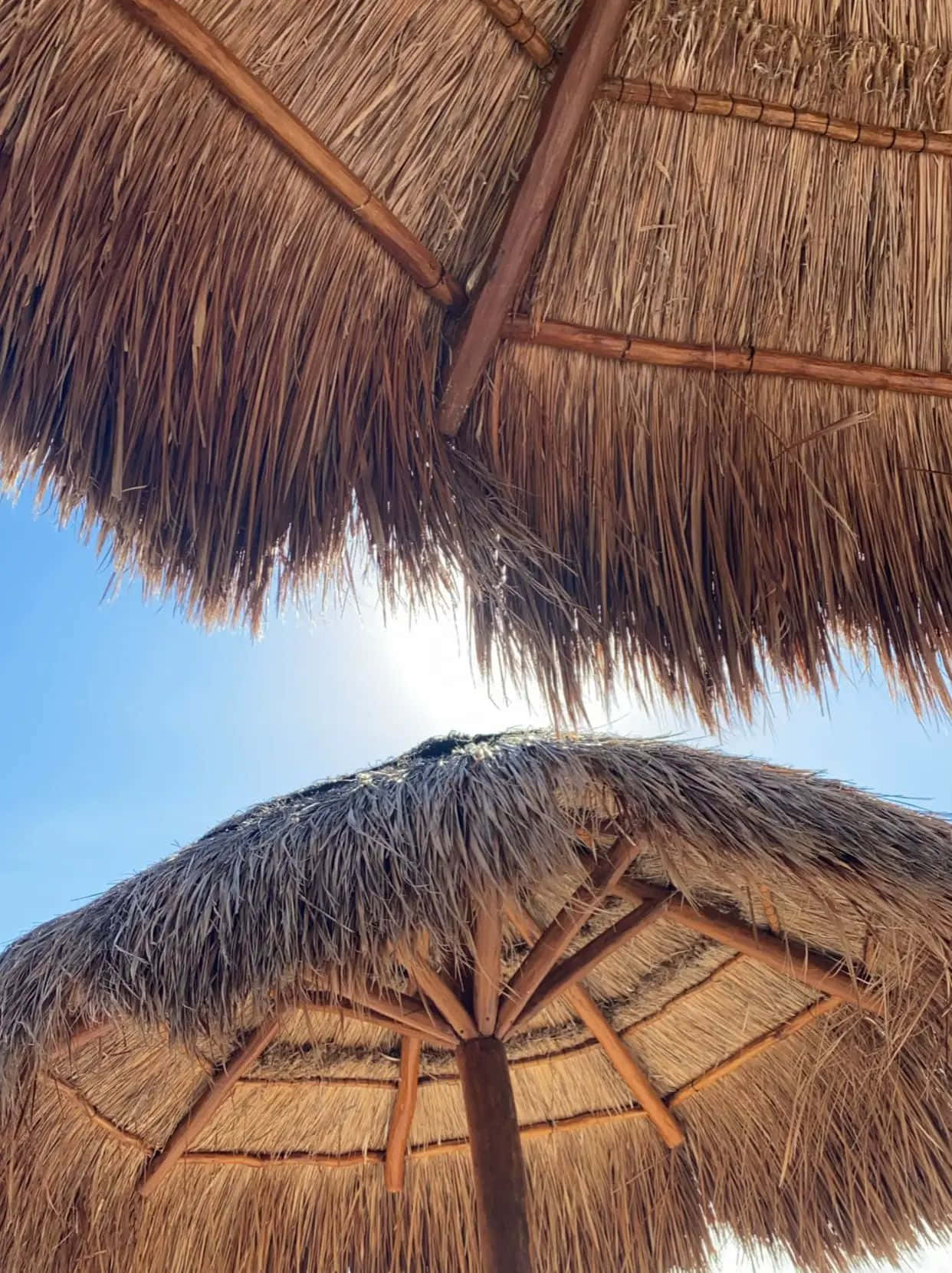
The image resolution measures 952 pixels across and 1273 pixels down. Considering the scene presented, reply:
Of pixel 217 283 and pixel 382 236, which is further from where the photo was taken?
pixel 382 236

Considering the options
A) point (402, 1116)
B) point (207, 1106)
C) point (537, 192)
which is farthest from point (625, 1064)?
point (537, 192)

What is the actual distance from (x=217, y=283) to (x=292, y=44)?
0.38m

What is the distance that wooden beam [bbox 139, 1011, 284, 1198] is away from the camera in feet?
8.80

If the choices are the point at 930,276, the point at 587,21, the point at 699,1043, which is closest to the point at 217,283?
the point at 587,21

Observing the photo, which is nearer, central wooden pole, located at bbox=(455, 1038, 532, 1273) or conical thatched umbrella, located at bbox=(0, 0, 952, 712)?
conical thatched umbrella, located at bbox=(0, 0, 952, 712)

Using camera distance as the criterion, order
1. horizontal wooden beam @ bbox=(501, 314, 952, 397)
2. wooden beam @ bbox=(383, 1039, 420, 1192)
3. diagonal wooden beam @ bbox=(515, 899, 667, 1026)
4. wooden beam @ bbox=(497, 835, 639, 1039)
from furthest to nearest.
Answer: wooden beam @ bbox=(383, 1039, 420, 1192) → diagonal wooden beam @ bbox=(515, 899, 667, 1026) → wooden beam @ bbox=(497, 835, 639, 1039) → horizontal wooden beam @ bbox=(501, 314, 952, 397)

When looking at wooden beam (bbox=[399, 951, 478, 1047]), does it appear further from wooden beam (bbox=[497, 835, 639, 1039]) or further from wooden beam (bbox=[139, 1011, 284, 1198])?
wooden beam (bbox=[139, 1011, 284, 1198])

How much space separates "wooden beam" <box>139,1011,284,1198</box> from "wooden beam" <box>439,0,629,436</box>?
4.48 ft

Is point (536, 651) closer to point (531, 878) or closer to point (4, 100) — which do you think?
point (531, 878)

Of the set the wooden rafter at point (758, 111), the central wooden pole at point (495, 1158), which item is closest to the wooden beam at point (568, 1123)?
the central wooden pole at point (495, 1158)

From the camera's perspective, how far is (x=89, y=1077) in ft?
9.40

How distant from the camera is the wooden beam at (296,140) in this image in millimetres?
1668

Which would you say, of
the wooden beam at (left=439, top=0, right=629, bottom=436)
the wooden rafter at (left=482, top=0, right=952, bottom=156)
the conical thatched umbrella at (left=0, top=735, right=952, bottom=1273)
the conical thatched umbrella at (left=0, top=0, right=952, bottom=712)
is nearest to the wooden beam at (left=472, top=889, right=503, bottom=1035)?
the conical thatched umbrella at (left=0, top=735, right=952, bottom=1273)

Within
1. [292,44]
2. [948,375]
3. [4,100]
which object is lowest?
[948,375]
